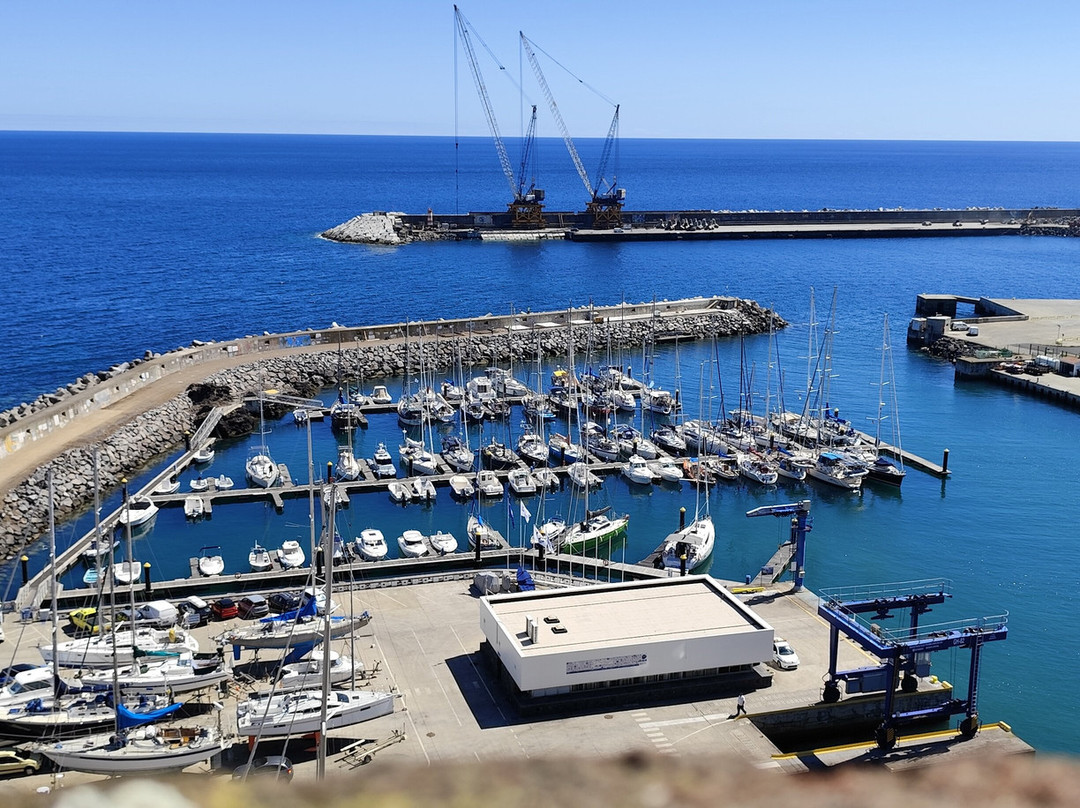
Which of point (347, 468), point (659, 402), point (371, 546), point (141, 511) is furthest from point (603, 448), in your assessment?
point (141, 511)

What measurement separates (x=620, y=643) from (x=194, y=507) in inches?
913

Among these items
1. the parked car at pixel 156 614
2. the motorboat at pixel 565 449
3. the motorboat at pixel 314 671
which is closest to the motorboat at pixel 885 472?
the motorboat at pixel 565 449

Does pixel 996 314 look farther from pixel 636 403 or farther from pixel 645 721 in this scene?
pixel 645 721

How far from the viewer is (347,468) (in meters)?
44.7

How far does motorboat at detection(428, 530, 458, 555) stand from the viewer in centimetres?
3656

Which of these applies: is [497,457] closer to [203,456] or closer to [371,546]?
[371,546]

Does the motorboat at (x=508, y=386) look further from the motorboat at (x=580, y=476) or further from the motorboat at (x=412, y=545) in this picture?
the motorboat at (x=412, y=545)

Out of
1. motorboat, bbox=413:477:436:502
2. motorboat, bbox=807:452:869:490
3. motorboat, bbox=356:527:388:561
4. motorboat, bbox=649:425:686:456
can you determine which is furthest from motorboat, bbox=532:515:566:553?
motorboat, bbox=807:452:869:490

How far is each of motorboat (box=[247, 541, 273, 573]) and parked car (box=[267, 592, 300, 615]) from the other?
16.4 ft

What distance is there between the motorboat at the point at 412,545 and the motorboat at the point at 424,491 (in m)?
5.28

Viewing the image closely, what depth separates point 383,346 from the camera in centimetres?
6681

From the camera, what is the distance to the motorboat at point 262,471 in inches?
1723

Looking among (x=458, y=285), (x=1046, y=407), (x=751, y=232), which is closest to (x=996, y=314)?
(x=1046, y=407)

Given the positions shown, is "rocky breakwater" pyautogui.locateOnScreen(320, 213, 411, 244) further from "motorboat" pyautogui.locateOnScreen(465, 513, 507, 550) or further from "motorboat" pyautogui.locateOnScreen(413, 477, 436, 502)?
"motorboat" pyautogui.locateOnScreen(465, 513, 507, 550)
